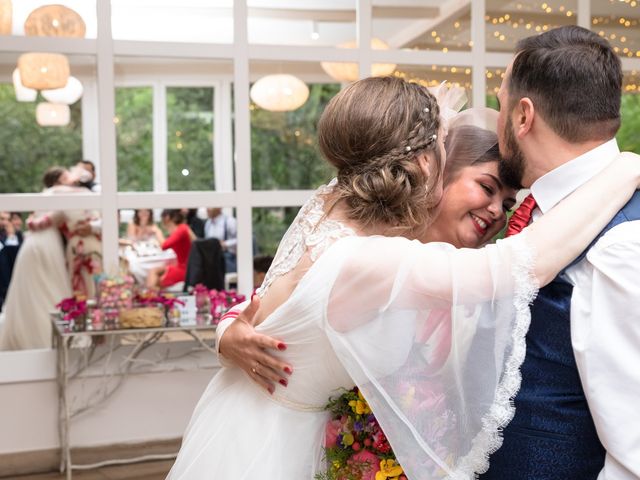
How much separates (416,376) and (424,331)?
0.08 metres

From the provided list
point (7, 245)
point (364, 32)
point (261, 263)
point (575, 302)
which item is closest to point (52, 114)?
point (7, 245)

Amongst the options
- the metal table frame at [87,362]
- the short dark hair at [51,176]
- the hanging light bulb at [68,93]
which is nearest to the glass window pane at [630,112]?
the metal table frame at [87,362]

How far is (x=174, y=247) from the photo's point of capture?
4.44m

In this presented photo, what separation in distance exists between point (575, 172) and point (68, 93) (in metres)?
3.33

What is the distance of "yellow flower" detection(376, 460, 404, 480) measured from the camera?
1.63m

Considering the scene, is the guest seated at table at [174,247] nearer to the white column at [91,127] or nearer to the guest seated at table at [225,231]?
the guest seated at table at [225,231]

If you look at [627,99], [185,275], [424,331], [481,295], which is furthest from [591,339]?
[627,99]

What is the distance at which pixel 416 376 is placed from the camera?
5.05 feet

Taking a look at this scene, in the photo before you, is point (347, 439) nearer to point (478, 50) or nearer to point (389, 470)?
point (389, 470)

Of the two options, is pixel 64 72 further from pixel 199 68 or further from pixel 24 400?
pixel 24 400

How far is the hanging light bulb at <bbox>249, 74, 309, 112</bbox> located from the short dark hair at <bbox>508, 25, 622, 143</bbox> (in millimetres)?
3129

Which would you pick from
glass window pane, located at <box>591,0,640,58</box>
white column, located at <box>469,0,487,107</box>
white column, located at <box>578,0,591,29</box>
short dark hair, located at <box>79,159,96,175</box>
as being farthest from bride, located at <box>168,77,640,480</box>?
glass window pane, located at <box>591,0,640,58</box>

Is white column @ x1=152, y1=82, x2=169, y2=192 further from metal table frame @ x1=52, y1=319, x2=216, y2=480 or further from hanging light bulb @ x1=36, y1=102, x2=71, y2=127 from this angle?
metal table frame @ x1=52, y1=319, x2=216, y2=480

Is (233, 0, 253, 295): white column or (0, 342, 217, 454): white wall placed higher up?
(233, 0, 253, 295): white column
